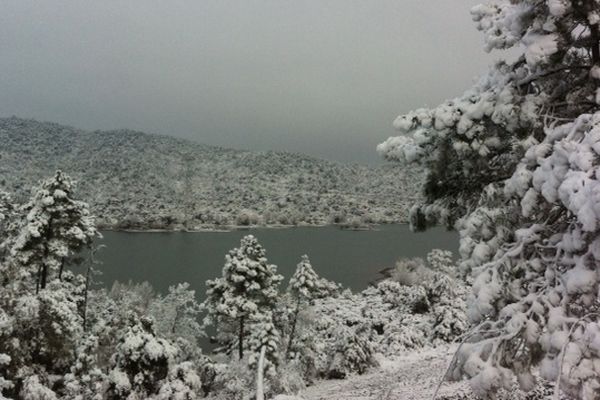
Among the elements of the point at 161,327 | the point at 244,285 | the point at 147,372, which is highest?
the point at 244,285

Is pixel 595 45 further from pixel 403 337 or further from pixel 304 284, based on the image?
pixel 403 337

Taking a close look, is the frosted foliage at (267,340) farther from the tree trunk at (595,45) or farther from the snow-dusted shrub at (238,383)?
the tree trunk at (595,45)

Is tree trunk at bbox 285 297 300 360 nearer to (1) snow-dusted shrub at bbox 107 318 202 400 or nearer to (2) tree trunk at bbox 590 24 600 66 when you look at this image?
(1) snow-dusted shrub at bbox 107 318 202 400

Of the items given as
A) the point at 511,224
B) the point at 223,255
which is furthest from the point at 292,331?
the point at 223,255

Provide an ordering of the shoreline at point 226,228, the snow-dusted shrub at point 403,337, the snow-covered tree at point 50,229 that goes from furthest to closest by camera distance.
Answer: the shoreline at point 226,228 → the snow-dusted shrub at point 403,337 → the snow-covered tree at point 50,229

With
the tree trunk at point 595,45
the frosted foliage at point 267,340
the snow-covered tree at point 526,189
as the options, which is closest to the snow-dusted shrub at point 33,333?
the frosted foliage at point 267,340
